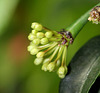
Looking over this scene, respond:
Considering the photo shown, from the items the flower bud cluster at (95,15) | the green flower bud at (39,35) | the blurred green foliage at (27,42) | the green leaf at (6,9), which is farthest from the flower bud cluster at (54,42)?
the blurred green foliage at (27,42)

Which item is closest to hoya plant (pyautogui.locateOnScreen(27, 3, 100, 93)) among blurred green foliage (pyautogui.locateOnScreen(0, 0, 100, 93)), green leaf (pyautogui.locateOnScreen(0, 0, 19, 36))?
Answer: green leaf (pyautogui.locateOnScreen(0, 0, 19, 36))

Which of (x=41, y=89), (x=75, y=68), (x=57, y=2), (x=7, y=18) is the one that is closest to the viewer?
(x=75, y=68)

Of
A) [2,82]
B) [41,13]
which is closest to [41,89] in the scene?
[2,82]

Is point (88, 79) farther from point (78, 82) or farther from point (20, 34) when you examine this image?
point (20, 34)

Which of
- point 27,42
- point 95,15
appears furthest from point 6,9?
point 95,15

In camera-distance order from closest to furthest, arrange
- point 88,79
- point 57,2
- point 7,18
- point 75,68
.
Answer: point 88,79 < point 75,68 < point 7,18 < point 57,2

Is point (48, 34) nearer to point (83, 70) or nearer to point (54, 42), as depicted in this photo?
point (54, 42)

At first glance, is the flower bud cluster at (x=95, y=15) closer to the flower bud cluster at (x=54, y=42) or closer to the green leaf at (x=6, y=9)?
the flower bud cluster at (x=54, y=42)

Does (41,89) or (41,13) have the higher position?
(41,13)
